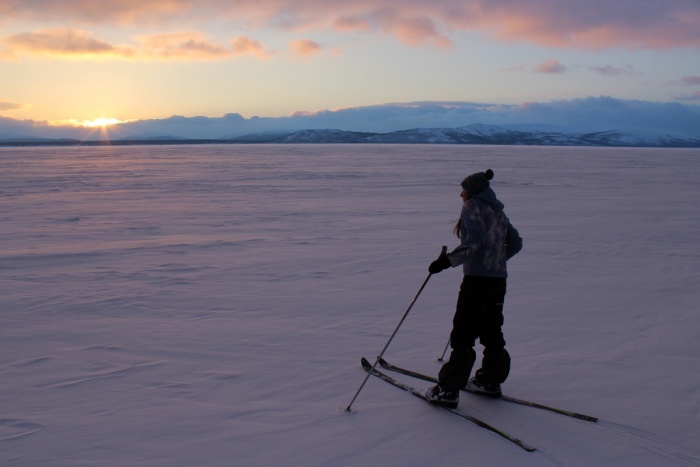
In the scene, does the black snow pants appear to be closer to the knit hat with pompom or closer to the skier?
the skier

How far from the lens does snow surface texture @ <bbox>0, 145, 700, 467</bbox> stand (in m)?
3.31

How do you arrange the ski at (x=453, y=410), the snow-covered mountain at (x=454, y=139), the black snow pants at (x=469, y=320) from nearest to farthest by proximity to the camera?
the ski at (x=453, y=410) < the black snow pants at (x=469, y=320) < the snow-covered mountain at (x=454, y=139)

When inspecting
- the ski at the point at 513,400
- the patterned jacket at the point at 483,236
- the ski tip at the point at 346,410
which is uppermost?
the patterned jacket at the point at 483,236

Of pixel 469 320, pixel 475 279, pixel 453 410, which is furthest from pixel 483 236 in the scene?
pixel 453 410

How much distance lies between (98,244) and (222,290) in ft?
12.1

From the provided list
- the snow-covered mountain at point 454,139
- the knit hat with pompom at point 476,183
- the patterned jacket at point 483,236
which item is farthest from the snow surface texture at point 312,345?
the snow-covered mountain at point 454,139

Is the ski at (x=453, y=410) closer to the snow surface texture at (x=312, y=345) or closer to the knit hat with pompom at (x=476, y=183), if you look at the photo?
the snow surface texture at (x=312, y=345)

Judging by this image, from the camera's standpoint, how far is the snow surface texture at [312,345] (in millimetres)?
3314

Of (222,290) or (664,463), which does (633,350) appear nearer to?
(664,463)

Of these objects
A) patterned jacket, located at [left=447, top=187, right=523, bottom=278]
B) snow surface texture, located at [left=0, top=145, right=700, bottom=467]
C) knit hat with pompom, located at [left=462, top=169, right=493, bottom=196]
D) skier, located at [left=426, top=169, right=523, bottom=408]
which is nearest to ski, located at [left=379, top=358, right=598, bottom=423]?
snow surface texture, located at [left=0, top=145, right=700, bottom=467]

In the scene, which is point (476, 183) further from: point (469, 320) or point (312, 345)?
point (312, 345)

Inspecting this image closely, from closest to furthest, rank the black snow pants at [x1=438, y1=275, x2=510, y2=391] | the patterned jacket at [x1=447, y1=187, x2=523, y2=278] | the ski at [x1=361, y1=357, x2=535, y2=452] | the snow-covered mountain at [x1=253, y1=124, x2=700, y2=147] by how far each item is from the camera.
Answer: the ski at [x1=361, y1=357, x2=535, y2=452] → the patterned jacket at [x1=447, y1=187, x2=523, y2=278] → the black snow pants at [x1=438, y1=275, x2=510, y2=391] → the snow-covered mountain at [x1=253, y1=124, x2=700, y2=147]

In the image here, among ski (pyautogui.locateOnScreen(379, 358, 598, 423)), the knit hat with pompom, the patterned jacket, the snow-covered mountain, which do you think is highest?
the snow-covered mountain

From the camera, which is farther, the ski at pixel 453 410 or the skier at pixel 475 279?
the skier at pixel 475 279
